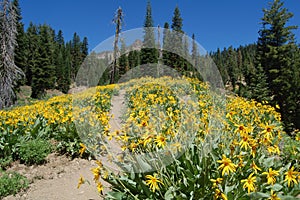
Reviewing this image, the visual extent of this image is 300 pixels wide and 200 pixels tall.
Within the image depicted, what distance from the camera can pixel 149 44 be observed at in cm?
2278

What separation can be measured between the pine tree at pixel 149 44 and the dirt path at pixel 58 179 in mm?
14299

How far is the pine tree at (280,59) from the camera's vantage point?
81.7 feet

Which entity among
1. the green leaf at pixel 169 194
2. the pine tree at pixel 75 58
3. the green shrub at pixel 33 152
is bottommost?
the green shrub at pixel 33 152

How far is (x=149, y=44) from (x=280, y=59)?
45.5ft

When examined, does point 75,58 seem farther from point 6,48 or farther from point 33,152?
point 33,152

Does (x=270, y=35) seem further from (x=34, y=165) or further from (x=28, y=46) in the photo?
(x=28, y=46)

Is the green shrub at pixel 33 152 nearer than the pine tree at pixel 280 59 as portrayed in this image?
Yes

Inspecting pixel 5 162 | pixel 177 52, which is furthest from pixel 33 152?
pixel 177 52

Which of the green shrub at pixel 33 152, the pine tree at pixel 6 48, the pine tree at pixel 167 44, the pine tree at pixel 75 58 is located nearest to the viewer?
the green shrub at pixel 33 152

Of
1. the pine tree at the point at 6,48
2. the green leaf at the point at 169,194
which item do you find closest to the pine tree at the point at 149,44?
the pine tree at the point at 6,48

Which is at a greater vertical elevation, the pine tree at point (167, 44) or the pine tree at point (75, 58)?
the pine tree at point (75, 58)

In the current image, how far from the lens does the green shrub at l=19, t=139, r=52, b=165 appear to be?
552 centimetres

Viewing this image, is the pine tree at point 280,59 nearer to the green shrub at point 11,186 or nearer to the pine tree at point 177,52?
the pine tree at point 177,52

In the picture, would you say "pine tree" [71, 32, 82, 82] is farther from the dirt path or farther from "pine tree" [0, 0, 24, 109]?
the dirt path
